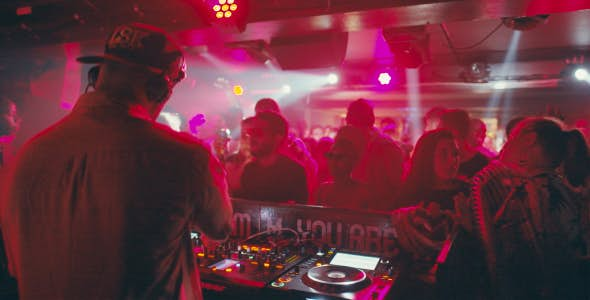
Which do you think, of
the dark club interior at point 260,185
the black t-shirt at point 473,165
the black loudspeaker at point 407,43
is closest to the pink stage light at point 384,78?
the dark club interior at point 260,185

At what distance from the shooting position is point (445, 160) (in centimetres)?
243

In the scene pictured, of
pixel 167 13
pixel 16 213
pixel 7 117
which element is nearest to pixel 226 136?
pixel 167 13

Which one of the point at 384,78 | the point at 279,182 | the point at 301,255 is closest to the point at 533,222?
the point at 301,255

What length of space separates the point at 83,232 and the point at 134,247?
157 millimetres

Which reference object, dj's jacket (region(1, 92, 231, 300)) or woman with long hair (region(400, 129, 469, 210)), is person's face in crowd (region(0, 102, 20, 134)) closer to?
dj's jacket (region(1, 92, 231, 300))

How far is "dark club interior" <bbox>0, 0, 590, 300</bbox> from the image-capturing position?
1139 millimetres

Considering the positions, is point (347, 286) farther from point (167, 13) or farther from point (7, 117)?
point (7, 117)

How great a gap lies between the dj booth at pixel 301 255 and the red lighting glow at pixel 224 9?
1515 millimetres

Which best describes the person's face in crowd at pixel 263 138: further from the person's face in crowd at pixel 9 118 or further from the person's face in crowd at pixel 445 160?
the person's face in crowd at pixel 9 118

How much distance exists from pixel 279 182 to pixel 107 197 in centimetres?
207

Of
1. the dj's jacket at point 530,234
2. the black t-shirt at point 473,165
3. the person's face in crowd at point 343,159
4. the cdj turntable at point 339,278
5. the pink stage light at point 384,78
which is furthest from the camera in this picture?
the pink stage light at point 384,78

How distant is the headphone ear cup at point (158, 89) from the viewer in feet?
4.25

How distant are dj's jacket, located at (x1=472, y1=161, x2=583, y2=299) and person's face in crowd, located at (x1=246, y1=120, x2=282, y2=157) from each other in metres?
1.69

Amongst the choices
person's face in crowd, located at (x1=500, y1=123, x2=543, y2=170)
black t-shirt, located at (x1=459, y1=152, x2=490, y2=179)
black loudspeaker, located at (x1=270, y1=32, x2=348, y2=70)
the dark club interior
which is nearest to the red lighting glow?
the dark club interior
